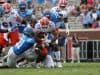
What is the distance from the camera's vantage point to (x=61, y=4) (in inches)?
834

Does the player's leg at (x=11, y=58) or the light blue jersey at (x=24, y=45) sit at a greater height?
the light blue jersey at (x=24, y=45)

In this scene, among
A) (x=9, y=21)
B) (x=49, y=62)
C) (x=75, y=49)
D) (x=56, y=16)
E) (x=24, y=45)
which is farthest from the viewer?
(x=75, y=49)

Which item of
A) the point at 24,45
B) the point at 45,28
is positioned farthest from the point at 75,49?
the point at 24,45

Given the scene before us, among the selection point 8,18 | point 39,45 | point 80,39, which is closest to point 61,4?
point 80,39

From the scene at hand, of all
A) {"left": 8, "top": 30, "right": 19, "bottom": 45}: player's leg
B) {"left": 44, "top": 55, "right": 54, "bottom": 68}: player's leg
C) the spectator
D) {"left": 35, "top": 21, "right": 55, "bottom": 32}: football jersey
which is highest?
{"left": 35, "top": 21, "right": 55, "bottom": 32}: football jersey

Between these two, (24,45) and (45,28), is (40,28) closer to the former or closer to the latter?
(45,28)

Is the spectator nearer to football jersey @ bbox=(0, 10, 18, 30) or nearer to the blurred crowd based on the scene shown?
the blurred crowd

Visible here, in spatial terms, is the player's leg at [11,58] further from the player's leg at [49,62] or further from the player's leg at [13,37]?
the player's leg at [13,37]

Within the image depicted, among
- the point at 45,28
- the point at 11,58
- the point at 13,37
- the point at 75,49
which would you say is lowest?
the point at 75,49

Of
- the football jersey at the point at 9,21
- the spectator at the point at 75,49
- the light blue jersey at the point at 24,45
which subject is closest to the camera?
the light blue jersey at the point at 24,45

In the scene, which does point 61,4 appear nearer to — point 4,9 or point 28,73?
point 4,9

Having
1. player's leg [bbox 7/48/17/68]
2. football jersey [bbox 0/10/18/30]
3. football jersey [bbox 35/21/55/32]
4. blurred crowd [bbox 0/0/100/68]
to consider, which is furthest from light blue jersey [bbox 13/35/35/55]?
football jersey [bbox 0/10/18/30]

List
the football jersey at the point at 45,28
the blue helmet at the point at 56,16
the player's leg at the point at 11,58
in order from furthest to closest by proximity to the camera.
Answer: the blue helmet at the point at 56,16, the football jersey at the point at 45,28, the player's leg at the point at 11,58

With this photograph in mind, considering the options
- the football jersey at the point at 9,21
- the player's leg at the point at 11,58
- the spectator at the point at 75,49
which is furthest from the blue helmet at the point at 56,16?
the player's leg at the point at 11,58
